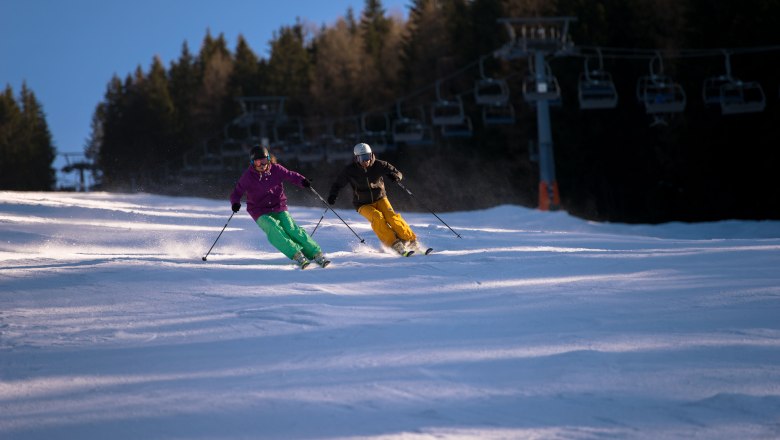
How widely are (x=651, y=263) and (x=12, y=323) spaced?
6.26m

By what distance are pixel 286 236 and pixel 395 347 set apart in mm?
4867

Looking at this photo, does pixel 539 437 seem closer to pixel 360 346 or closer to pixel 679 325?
pixel 360 346

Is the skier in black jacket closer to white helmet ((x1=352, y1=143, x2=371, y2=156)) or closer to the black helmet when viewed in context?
white helmet ((x1=352, y1=143, x2=371, y2=156))

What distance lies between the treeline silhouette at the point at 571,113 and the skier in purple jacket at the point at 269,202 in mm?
20873

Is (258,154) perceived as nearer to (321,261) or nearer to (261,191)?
(261,191)

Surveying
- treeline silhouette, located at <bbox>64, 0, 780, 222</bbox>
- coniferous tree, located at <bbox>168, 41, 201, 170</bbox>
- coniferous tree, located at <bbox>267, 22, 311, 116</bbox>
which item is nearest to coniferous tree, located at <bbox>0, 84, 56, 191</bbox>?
coniferous tree, located at <bbox>168, 41, 201, 170</bbox>

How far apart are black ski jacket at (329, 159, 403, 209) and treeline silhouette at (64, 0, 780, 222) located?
64.6ft

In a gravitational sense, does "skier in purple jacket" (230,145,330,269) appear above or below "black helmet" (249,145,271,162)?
below

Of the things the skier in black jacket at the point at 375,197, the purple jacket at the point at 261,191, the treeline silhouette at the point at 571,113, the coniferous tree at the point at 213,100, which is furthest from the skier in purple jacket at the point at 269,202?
the coniferous tree at the point at 213,100

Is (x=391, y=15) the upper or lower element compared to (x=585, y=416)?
upper

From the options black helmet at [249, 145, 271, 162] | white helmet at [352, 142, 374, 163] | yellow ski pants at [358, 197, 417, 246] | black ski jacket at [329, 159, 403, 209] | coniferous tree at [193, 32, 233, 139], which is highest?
coniferous tree at [193, 32, 233, 139]

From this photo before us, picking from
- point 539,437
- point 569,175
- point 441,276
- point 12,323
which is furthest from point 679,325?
point 569,175

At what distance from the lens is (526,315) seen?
6664 mm

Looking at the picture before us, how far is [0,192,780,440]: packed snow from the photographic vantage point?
4.38 m
